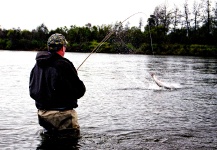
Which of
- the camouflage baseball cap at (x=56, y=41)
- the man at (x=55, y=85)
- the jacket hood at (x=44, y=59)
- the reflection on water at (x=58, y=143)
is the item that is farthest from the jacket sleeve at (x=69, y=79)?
the reflection on water at (x=58, y=143)

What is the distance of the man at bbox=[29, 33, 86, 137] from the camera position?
4.93 meters

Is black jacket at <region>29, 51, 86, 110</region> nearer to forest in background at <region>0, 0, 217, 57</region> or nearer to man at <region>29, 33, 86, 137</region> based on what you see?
man at <region>29, 33, 86, 137</region>

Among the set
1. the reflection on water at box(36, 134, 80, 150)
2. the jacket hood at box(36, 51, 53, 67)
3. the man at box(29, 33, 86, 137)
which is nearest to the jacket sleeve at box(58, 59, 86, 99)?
the man at box(29, 33, 86, 137)

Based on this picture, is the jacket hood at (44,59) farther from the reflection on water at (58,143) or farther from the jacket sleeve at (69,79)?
the reflection on water at (58,143)

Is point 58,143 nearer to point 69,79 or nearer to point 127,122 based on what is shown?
point 69,79

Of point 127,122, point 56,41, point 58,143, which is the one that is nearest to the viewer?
point 56,41

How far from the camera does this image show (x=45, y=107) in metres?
5.14

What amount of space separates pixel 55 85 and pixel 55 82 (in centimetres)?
5

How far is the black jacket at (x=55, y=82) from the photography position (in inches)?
194

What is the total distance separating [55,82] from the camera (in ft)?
16.2

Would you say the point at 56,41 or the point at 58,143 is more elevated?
the point at 56,41

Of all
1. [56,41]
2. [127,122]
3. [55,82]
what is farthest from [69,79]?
[127,122]

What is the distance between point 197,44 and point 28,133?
73640 mm

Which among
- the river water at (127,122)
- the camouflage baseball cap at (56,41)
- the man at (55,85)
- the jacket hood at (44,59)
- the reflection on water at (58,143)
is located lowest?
the river water at (127,122)
